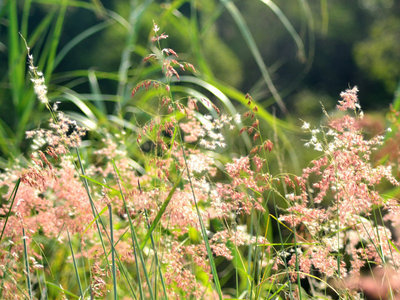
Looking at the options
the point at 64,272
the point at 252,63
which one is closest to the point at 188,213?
the point at 64,272

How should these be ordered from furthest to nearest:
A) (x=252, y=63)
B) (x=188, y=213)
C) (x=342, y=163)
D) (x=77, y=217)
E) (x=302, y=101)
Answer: (x=252, y=63)
(x=302, y=101)
(x=77, y=217)
(x=188, y=213)
(x=342, y=163)

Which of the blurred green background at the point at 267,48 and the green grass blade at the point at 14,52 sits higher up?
the blurred green background at the point at 267,48

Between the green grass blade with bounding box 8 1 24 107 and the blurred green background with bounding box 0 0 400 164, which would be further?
the blurred green background with bounding box 0 0 400 164

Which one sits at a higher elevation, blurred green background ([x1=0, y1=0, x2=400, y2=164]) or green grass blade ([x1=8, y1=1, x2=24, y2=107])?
blurred green background ([x1=0, y1=0, x2=400, y2=164])

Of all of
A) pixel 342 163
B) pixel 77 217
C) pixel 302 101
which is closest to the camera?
pixel 342 163

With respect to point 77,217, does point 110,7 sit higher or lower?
higher

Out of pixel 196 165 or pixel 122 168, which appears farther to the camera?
pixel 122 168

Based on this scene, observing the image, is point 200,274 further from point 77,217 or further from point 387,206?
point 387,206

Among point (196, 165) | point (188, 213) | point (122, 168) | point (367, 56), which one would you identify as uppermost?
point (367, 56)

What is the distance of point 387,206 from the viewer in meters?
1.30

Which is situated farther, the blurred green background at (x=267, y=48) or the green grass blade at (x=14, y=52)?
the blurred green background at (x=267, y=48)

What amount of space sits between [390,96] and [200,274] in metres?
19.6

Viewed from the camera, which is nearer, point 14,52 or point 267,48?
point 14,52

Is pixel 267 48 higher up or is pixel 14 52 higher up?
pixel 267 48
